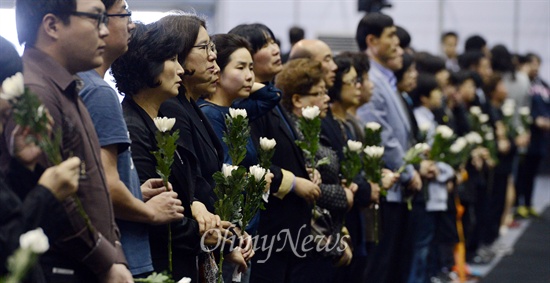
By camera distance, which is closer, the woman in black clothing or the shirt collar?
the woman in black clothing

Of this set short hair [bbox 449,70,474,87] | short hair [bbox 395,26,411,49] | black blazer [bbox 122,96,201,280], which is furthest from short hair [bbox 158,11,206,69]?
short hair [bbox 449,70,474,87]

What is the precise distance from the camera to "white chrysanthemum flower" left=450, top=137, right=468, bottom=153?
10500mm

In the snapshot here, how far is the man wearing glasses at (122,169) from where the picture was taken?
14.1 feet

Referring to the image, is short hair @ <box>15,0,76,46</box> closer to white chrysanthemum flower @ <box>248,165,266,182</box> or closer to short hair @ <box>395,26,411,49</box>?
white chrysanthemum flower @ <box>248,165,266,182</box>

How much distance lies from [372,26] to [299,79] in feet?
6.57

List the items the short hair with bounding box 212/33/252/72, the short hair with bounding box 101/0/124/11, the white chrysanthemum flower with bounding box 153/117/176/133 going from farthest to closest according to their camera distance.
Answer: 1. the short hair with bounding box 212/33/252/72
2. the white chrysanthemum flower with bounding box 153/117/176/133
3. the short hair with bounding box 101/0/124/11

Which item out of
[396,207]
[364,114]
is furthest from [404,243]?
[364,114]

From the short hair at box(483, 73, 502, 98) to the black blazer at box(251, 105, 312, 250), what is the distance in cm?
784

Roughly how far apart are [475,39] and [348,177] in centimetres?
938

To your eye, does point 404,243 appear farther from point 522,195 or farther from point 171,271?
point 522,195

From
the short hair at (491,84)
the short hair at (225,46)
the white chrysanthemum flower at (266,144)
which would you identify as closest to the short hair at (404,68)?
the short hair at (225,46)

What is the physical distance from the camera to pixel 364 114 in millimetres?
8883

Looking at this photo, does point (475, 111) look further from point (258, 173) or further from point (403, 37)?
point (258, 173)

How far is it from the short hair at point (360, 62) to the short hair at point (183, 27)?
2.90 m
